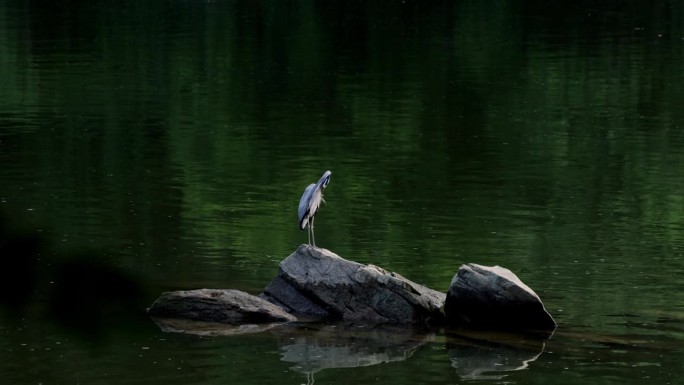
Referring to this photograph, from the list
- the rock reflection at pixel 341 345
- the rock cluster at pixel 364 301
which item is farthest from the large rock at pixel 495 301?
the rock reflection at pixel 341 345

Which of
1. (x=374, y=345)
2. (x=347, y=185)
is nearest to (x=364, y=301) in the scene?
(x=374, y=345)

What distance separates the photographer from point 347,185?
3903 cm

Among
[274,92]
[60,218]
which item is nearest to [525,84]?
[274,92]

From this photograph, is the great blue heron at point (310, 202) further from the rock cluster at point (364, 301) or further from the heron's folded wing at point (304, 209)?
the rock cluster at point (364, 301)

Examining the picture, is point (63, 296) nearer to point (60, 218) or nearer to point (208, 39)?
point (60, 218)

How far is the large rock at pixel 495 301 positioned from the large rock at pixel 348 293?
581mm

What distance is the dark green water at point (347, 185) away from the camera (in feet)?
Answer: 73.3

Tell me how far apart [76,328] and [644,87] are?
123 feet

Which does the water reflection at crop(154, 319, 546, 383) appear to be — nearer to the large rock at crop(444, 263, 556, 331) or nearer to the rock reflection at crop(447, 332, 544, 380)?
the rock reflection at crop(447, 332, 544, 380)

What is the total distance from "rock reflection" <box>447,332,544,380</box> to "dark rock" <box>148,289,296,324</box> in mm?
2799

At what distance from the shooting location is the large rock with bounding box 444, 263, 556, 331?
2314 cm

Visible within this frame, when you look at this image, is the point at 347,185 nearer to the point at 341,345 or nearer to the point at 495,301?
the point at 495,301

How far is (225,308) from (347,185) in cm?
1544

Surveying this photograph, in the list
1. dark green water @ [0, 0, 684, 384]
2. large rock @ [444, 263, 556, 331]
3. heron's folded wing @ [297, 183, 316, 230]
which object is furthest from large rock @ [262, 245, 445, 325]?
heron's folded wing @ [297, 183, 316, 230]
